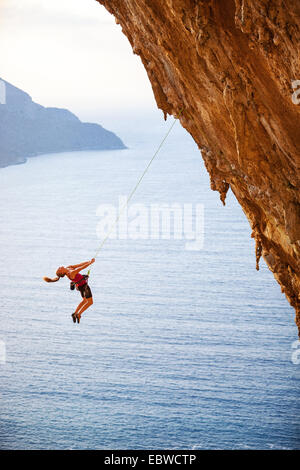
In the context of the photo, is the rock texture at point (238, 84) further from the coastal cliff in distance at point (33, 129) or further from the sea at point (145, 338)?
the coastal cliff in distance at point (33, 129)

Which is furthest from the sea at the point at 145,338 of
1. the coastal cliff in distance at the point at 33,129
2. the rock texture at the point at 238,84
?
the coastal cliff in distance at the point at 33,129

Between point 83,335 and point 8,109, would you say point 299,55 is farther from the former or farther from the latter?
point 8,109

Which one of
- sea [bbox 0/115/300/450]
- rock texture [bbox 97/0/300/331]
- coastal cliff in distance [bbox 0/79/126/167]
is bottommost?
sea [bbox 0/115/300/450]

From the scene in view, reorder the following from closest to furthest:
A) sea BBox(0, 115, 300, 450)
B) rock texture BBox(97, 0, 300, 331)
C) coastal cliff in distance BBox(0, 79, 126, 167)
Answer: rock texture BBox(97, 0, 300, 331)
sea BBox(0, 115, 300, 450)
coastal cliff in distance BBox(0, 79, 126, 167)

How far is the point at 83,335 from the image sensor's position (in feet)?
95.8

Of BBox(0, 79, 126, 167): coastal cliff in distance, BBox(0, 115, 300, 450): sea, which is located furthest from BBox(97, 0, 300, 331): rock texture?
BBox(0, 79, 126, 167): coastal cliff in distance

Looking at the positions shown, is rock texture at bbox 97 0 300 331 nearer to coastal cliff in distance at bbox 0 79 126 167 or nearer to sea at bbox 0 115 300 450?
sea at bbox 0 115 300 450

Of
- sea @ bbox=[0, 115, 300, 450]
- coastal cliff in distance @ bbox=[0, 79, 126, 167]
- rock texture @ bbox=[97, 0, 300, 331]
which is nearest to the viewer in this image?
rock texture @ bbox=[97, 0, 300, 331]

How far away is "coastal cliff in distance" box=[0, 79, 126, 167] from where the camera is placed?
59.9 m

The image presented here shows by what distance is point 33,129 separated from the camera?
61781mm

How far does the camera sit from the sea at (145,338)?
2227 centimetres

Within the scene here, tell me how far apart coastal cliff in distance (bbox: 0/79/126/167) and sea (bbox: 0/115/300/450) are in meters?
15.2

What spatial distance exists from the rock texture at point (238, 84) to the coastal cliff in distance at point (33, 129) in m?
52.4
